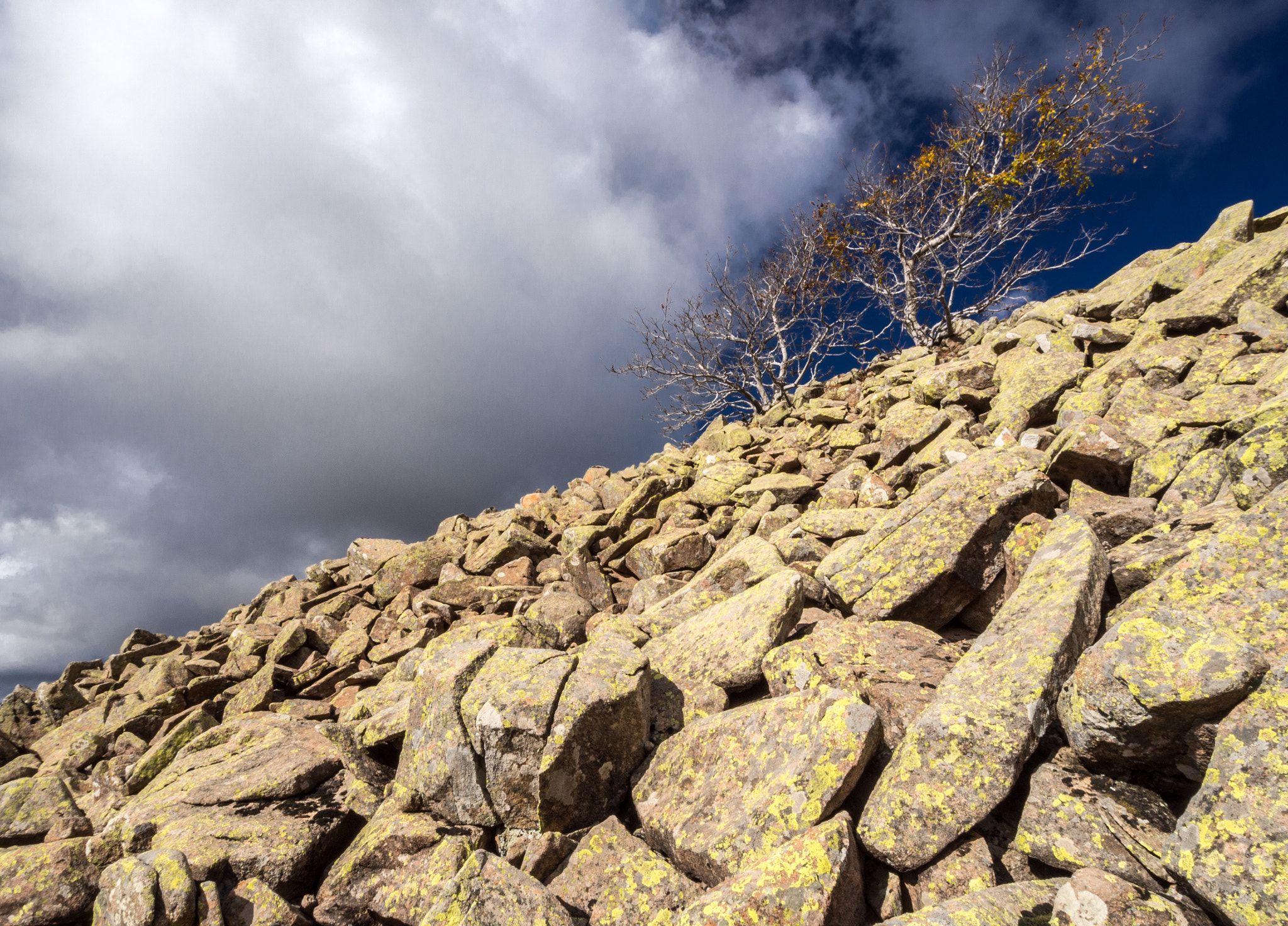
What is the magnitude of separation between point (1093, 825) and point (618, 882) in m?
Result: 3.87

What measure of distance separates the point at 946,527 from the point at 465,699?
6.54m

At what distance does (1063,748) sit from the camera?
184 inches

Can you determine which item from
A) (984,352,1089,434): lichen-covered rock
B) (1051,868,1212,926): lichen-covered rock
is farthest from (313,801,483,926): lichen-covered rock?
(984,352,1089,434): lichen-covered rock

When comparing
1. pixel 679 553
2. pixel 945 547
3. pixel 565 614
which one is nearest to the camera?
pixel 945 547

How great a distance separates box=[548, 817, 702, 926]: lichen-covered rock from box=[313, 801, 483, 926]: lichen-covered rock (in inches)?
43.2

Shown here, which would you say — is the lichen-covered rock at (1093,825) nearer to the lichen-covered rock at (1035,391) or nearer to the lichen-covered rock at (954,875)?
the lichen-covered rock at (954,875)

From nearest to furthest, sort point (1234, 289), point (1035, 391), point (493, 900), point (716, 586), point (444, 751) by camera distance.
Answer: point (493, 900) → point (444, 751) → point (716, 586) → point (1234, 289) → point (1035, 391)

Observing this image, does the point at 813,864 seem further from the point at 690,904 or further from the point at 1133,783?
the point at 1133,783

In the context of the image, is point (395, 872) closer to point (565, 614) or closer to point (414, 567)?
point (565, 614)

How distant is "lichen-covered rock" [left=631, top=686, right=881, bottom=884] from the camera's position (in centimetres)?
483

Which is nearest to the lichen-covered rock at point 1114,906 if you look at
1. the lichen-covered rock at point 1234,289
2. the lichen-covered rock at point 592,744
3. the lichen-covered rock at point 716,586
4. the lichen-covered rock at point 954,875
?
the lichen-covered rock at point 954,875

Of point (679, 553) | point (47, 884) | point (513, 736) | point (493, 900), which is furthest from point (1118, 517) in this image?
point (47, 884)

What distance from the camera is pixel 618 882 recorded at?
207 inches

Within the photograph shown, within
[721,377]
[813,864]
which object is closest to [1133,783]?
[813,864]
